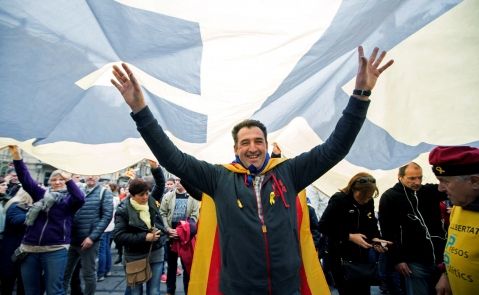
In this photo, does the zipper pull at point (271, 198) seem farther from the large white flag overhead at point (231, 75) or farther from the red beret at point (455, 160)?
the red beret at point (455, 160)

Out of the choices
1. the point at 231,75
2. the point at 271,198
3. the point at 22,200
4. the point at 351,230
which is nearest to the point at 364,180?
the point at 351,230

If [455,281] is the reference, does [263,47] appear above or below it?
A: above

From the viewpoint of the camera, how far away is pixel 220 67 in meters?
2.37

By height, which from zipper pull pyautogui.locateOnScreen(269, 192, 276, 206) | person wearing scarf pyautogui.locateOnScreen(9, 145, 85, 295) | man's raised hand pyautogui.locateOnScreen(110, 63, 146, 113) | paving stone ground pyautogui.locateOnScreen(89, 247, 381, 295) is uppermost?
man's raised hand pyautogui.locateOnScreen(110, 63, 146, 113)

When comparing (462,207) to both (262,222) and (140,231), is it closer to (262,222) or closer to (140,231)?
(262,222)

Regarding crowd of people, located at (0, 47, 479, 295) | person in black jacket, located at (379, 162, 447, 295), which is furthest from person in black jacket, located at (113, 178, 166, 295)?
person in black jacket, located at (379, 162, 447, 295)

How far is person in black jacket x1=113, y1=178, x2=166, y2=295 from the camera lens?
3.92 metres

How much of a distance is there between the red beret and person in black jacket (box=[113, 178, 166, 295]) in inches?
128

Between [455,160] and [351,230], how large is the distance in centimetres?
161

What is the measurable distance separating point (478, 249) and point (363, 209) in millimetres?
1518

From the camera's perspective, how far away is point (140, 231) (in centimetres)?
401

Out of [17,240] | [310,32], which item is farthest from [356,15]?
[17,240]

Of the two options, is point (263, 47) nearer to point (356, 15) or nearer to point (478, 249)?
point (356, 15)

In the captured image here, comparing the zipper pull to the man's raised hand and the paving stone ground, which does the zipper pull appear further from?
the paving stone ground
